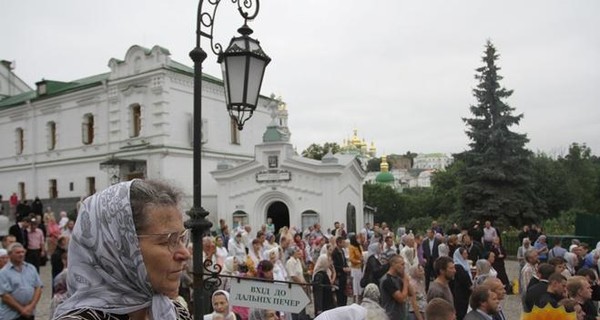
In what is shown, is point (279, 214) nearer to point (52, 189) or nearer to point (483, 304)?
point (52, 189)

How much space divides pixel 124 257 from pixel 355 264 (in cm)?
1237

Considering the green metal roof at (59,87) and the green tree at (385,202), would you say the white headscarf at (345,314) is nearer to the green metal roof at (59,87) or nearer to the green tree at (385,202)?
the green metal roof at (59,87)

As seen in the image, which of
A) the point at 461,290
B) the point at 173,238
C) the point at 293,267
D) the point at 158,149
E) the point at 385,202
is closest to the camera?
the point at 173,238

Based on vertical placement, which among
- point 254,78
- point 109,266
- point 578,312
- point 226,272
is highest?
point 254,78

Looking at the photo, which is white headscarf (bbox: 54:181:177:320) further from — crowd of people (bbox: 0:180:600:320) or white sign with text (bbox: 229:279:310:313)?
Result: white sign with text (bbox: 229:279:310:313)

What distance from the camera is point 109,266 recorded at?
1598 mm

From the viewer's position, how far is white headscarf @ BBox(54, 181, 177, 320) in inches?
62.9

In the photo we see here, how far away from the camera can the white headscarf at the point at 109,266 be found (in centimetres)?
160

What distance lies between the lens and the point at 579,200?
3344 cm

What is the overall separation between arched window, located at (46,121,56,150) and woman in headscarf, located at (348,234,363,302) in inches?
1190

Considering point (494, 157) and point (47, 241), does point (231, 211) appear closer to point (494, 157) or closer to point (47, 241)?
point (47, 241)

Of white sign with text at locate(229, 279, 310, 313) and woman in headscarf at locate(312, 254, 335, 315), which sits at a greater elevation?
white sign with text at locate(229, 279, 310, 313)

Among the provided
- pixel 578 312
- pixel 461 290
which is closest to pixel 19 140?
pixel 461 290

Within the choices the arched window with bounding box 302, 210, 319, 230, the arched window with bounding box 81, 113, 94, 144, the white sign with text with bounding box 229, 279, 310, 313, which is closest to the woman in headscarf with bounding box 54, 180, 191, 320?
the white sign with text with bounding box 229, 279, 310, 313
